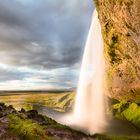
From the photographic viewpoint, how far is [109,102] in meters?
84.8

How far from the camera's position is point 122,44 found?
6338 cm

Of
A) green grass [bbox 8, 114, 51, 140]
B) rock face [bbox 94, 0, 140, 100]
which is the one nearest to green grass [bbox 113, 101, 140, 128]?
rock face [bbox 94, 0, 140, 100]

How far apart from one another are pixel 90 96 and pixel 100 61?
32.5 ft

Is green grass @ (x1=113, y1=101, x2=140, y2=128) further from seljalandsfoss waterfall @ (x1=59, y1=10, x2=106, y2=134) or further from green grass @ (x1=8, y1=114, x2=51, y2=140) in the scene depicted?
green grass @ (x1=8, y1=114, x2=51, y2=140)

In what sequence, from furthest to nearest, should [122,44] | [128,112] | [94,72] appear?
[94,72] < [128,112] < [122,44]

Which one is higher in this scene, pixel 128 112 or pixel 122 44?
pixel 122 44

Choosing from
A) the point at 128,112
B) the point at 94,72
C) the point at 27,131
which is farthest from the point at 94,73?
the point at 27,131

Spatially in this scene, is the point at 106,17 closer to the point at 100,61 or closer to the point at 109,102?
the point at 100,61

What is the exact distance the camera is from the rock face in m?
54.5

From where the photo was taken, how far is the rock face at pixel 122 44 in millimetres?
54469

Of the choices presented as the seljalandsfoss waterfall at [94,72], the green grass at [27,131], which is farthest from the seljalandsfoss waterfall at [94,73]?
the green grass at [27,131]

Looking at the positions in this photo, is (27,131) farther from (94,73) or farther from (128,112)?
(94,73)

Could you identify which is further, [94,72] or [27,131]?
[94,72]

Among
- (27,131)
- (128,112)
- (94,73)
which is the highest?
(94,73)
